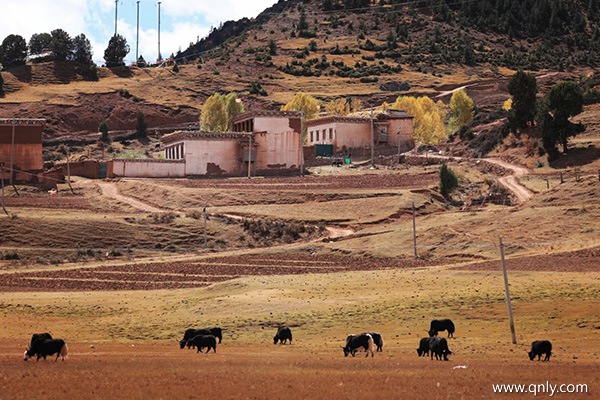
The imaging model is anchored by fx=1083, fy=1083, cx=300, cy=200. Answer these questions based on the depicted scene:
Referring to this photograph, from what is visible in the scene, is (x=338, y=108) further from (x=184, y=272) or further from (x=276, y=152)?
(x=184, y=272)

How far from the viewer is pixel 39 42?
612ft

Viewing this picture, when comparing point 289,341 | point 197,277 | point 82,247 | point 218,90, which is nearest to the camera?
point 289,341

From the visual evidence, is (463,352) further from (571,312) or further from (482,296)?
(482,296)

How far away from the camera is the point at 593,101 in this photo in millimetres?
111750

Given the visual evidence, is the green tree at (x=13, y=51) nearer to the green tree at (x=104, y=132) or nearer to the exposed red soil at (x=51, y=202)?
the green tree at (x=104, y=132)

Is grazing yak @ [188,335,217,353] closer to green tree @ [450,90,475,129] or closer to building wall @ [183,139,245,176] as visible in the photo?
building wall @ [183,139,245,176]

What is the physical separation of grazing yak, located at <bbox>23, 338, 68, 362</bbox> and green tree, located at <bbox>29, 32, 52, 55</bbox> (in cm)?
16272

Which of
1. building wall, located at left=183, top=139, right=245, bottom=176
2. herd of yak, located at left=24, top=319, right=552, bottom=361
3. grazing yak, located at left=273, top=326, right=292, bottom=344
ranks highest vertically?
building wall, located at left=183, top=139, right=245, bottom=176

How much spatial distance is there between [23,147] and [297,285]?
48.1 m

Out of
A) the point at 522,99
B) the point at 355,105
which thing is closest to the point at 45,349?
the point at 522,99

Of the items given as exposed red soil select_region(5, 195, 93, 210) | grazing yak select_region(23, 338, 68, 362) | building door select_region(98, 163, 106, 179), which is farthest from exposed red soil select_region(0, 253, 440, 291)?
building door select_region(98, 163, 106, 179)

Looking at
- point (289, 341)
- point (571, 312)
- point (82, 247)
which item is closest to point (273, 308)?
point (289, 341)

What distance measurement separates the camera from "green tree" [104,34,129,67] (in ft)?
614

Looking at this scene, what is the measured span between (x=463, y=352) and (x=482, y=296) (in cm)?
1204
